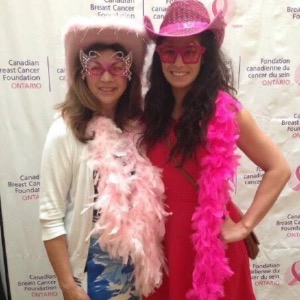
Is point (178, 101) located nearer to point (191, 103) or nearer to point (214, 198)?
point (191, 103)

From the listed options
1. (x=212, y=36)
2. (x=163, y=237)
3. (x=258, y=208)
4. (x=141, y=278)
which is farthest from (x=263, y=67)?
(x=141, y=278)

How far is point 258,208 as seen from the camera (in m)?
1.17

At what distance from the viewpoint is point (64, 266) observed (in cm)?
109

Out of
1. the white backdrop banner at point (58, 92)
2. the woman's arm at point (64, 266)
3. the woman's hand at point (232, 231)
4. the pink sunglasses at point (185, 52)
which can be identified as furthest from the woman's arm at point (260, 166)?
the white backdrop banner at point (58, 92)

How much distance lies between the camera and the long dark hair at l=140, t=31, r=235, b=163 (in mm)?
1110

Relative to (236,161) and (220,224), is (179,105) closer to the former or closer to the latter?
(236,161)

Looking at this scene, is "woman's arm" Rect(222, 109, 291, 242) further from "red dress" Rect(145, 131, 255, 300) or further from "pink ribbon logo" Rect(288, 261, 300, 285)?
"pink ribbon logo" Rect(288, 261, 300, 285)

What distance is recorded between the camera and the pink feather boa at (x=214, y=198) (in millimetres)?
1092

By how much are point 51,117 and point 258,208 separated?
998 millimetres

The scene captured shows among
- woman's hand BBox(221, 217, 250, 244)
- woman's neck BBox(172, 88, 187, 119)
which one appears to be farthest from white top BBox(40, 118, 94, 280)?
woman's hand BBox(221, 217, 250, 244)

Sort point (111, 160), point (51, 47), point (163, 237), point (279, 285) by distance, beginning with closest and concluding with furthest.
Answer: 1. point (111, 160)
2. point (163, 237)
3. point (51, 47)
4. point (279, 285)

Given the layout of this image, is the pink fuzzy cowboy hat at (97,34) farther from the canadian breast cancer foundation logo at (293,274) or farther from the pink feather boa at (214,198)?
the canadian breast cancer foundation logo at (293,274)

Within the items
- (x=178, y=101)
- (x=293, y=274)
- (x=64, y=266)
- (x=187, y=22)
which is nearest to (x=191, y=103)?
(x=178, y=101)

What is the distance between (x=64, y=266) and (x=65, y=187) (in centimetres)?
24
